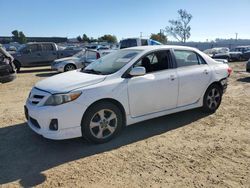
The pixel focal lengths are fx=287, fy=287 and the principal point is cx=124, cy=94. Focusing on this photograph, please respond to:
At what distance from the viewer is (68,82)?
480 cm

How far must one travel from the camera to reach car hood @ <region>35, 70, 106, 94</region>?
15.0 feet

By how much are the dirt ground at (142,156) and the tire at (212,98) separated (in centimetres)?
29

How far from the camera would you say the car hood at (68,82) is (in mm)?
4578

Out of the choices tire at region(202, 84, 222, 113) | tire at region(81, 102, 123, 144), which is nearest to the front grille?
tire at region(81, 102, 123, 144)

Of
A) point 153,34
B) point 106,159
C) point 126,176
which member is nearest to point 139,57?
point 106,159

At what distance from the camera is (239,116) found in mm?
6391

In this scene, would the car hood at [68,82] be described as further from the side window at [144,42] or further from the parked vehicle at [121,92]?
the side window at [144,42]

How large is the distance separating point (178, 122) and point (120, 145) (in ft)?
5.56

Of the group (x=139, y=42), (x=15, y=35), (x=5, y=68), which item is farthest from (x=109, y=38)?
(x=5, y=68)

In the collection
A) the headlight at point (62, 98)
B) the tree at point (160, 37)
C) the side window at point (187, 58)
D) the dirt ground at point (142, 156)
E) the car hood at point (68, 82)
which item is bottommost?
the dirt ground at point (142, 156)

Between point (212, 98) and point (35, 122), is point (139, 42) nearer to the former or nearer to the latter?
point (212, 98)

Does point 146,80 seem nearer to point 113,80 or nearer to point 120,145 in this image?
point 113,80

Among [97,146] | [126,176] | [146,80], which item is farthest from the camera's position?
[146,80]

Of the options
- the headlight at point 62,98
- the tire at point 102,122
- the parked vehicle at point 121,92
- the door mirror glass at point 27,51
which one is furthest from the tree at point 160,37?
the headlight at point 62,98
